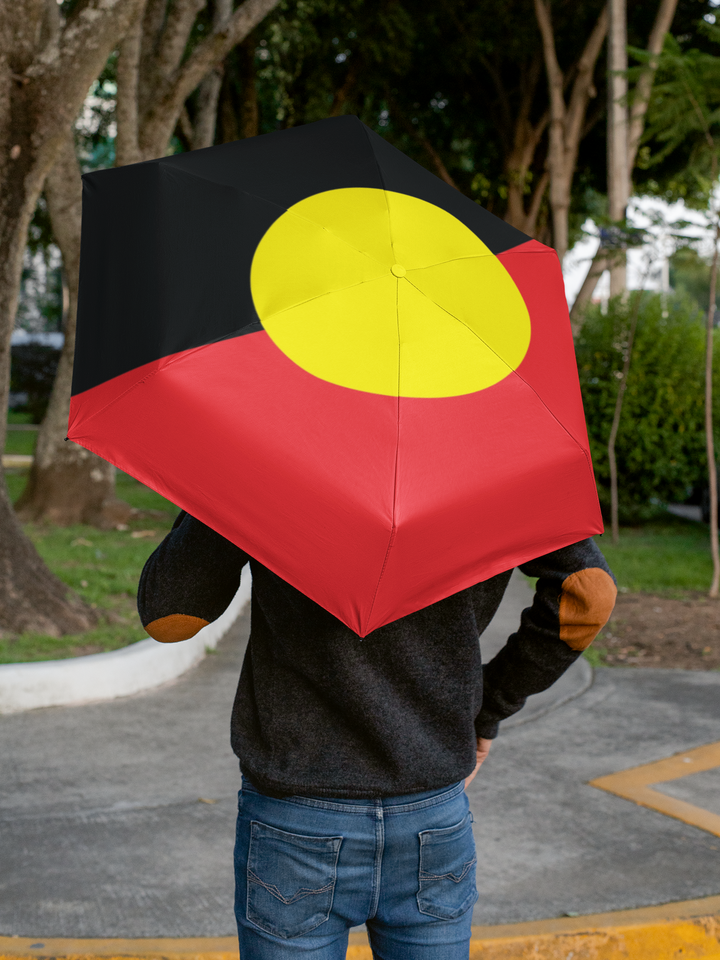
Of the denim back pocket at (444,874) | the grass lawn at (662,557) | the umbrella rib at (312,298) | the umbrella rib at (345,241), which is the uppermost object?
the umbrella rib at (345,241)

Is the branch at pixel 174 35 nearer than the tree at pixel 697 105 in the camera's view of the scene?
No

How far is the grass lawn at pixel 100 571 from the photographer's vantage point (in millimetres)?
5319

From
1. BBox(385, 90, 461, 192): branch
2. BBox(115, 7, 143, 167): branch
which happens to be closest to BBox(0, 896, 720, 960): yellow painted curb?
BBox(115, 7, 143, 167): branch

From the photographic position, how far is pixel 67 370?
10000 millimetres

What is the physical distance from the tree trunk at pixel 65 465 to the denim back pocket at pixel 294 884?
29.0ft

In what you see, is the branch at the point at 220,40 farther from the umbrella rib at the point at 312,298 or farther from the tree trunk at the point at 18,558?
the umbrella rib at the point at 312,298

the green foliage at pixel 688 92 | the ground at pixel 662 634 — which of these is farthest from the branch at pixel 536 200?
the ground at pixel 662 634

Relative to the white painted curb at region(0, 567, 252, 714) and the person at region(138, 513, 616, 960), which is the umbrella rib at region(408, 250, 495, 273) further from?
A: the white painted curb at region(0, 567, 252, 714)

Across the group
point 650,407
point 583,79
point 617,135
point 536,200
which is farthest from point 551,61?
point 650,407

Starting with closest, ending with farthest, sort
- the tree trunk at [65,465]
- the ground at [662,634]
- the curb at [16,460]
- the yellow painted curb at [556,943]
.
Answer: the yellow painted curb at [556,943]
the ground at [662,634]
the tree trunk at [65,465]
the curb at [16,460]

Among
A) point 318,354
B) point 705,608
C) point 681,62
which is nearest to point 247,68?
point 681,62

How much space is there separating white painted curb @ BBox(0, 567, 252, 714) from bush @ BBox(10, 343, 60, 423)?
911 inches

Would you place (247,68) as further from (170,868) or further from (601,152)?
(170,868)

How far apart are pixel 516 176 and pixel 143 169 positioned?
17.1 m
